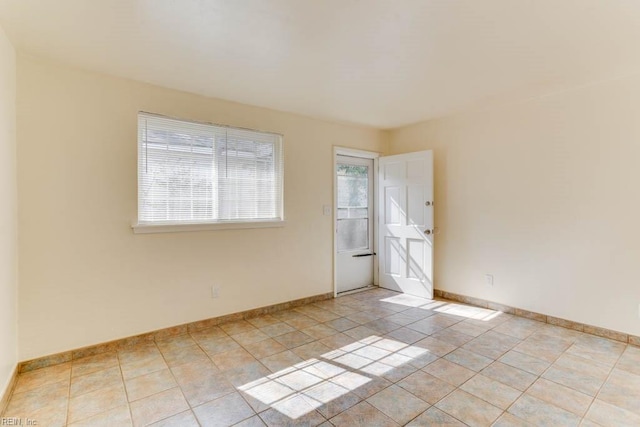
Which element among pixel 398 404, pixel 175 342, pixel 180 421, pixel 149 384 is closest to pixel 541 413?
pixel 398 404

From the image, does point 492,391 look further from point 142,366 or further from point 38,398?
point 38,398

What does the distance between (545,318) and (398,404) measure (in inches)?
90.4

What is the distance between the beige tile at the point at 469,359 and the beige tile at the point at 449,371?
0.20 feet

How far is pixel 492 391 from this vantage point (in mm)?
2100

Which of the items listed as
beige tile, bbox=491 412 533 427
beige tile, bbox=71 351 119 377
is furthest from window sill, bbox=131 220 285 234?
beige tile, bbox=491 412 533 427

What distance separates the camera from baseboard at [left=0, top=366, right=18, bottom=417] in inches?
75.7

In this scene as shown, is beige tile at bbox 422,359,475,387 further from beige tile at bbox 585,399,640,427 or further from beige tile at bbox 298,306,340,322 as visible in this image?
beige tile at bbox 298,306,340,322

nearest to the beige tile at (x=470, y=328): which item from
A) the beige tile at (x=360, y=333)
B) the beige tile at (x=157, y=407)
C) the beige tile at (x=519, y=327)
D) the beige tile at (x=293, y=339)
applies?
the beige tile at (x=519, y=327)

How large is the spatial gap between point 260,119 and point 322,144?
2.97ft

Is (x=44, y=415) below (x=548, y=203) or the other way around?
below

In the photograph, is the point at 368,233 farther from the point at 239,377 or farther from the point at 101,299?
the point at 101,299

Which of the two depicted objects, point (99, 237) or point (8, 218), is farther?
point (99, 237)

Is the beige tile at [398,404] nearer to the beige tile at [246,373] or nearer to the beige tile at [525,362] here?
the beige tile at [246,373]

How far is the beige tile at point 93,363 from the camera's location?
238cm
